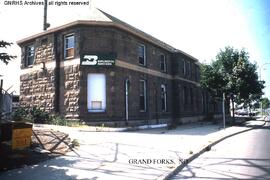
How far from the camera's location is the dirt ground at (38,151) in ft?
28.6

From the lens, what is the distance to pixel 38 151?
33.2 ft

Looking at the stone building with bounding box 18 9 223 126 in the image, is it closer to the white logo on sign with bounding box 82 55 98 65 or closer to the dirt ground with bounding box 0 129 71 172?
the white logo on sign with bounding box 82 55 98 65

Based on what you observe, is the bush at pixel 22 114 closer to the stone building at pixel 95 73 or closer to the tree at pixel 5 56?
the stone building at pixel 95 73

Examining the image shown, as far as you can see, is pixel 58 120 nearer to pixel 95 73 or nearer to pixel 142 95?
pixel 95 73

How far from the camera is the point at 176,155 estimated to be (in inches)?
418

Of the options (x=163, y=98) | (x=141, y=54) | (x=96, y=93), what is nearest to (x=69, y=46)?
(x=96, y=93)

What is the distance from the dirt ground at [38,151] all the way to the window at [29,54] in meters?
12.2

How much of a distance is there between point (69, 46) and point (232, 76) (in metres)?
14.9

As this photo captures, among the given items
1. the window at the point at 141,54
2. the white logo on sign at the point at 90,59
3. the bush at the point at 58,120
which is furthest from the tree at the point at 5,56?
the window at the point at 141,54

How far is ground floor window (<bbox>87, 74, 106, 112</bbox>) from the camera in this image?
65.5 ft

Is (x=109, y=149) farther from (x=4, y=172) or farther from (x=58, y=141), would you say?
(x=4, y=172)

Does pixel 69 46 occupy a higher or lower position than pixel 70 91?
higher

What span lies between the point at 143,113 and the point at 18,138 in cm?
1413

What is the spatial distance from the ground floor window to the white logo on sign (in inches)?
30.2
